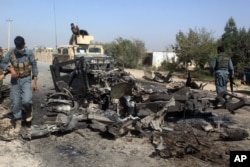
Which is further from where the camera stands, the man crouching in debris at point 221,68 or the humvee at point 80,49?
the humvee at point 80,49

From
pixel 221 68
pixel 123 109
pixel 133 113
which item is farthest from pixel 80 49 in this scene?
pixel 133 113

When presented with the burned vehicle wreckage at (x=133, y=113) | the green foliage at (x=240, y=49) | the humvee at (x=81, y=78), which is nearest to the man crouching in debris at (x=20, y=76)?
the burned vehicle wreckage at (x=133, y=113)

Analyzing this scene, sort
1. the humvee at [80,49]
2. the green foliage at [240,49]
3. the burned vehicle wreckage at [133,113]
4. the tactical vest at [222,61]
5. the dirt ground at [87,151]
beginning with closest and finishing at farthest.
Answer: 1. the dirt ground at [87,151]
2. the burned vehicle wreckage at [133,113]
3. the tactical vest at [222,61]
4. the humvee at [80,49]
5. the green foliage at [240,49]

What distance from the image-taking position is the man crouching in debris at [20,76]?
7.45 meters

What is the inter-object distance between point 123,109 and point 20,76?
8.38ft

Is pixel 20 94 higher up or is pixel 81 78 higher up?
pixel 81 78

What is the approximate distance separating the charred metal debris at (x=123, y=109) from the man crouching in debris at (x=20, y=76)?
0.41 meters

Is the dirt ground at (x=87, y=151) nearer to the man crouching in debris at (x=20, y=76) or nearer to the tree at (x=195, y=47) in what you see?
the man crouching in debris at (x=20, y=76)

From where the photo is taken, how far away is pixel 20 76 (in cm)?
748

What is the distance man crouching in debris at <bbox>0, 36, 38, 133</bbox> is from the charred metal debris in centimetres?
41

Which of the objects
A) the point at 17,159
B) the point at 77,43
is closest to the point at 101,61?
the point at 77,43

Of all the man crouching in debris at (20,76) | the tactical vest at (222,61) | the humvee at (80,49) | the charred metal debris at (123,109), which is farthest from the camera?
the humvee at (80,49)

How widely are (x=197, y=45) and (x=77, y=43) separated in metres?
14.2

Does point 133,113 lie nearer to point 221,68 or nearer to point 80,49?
point 221,68
